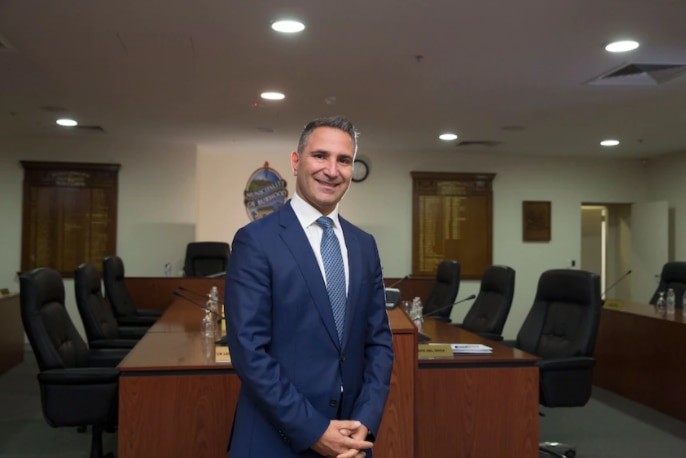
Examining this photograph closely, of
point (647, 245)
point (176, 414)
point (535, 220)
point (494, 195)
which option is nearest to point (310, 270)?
point (176, 414)

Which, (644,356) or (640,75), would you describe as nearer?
(640,75)

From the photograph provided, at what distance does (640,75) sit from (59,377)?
158 inches

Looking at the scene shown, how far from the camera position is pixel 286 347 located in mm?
1430

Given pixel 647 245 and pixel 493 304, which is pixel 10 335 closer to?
pixel 493 304

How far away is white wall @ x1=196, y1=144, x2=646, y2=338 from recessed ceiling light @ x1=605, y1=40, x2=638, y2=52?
14.8ft

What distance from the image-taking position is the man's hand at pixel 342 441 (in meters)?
1.39

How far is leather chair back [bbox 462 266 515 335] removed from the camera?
441 cm

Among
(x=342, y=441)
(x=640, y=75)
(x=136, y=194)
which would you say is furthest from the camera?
(x=136, y=194)

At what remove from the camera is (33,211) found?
24.4 ft

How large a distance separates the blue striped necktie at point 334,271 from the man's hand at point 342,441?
19 centimetres

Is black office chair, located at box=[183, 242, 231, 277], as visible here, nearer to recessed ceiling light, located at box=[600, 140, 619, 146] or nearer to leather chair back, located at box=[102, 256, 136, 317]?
leather chair back, located at box=[102, 256, 136, 317]

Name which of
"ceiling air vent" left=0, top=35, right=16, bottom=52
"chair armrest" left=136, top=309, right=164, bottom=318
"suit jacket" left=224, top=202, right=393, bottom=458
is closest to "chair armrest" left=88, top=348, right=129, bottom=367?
"chair armrest" left=136, top=309, right=164, bottom=318

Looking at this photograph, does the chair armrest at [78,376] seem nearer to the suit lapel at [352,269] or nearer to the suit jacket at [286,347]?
the suit jacket at [286,347]

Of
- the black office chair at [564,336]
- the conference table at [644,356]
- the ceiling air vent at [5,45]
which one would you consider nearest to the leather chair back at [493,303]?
the black office chair at [564,336]
